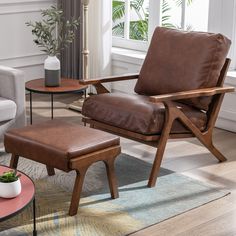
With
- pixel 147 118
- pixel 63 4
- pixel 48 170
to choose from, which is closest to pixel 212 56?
pixel 147 118

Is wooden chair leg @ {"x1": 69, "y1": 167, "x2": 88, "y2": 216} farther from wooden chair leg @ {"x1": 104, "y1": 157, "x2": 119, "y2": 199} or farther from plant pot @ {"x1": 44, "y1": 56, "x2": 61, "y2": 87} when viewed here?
plant pot @ {"x1": 44, "y1": 56, "x2": 61, "y2": 87}

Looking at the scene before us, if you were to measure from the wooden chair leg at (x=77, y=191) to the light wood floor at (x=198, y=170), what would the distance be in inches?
16.2

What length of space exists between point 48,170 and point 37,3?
273cm

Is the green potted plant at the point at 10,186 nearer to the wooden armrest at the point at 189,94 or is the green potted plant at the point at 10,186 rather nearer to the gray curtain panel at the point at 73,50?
the wooden armrest at the point at 189,94

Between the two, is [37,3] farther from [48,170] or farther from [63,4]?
[48,170]

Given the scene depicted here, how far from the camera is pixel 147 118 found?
371 centimetres

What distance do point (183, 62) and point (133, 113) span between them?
0.59 m

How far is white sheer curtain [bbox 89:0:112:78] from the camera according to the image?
5.76 metres

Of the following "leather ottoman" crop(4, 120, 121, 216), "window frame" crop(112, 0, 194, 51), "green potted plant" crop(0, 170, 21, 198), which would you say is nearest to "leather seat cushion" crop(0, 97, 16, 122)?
"leather ottoman" crop(4, 120, 121, 216)

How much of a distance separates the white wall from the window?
795 mm

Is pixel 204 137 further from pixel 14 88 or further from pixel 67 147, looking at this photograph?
pixel 14 88

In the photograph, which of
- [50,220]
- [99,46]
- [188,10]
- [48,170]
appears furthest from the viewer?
[99,46]

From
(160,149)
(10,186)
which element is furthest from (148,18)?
(10,186)

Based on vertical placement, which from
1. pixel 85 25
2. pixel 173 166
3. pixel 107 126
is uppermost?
pixel 85 25
